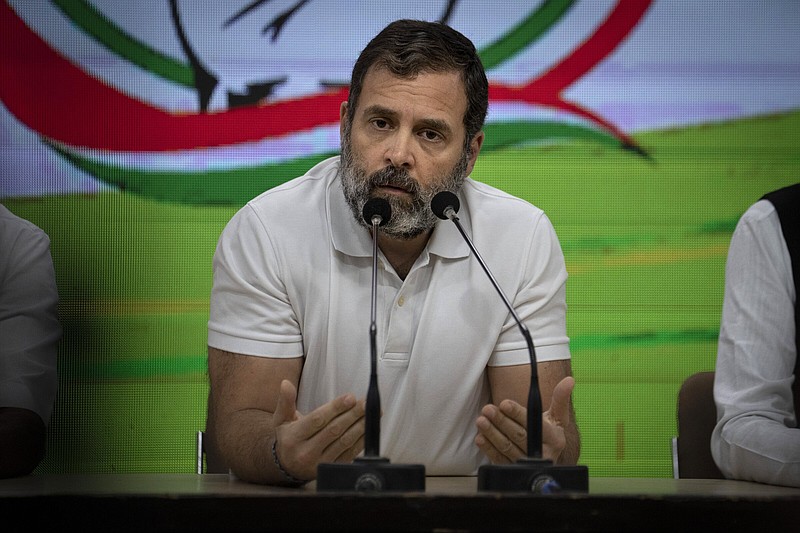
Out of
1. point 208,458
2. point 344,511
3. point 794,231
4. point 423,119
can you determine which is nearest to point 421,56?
point 423,119

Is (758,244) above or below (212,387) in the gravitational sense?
above

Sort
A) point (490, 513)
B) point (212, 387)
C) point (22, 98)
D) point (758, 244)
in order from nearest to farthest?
point (490, 513), point (212, 387), point (758, 244), point (22, 98)

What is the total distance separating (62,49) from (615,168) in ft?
5.05

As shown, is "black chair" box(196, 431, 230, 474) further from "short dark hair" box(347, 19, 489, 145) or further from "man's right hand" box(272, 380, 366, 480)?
"short dark hair" box(347, 19, 489, 145)

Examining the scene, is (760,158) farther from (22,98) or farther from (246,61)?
(22,98)

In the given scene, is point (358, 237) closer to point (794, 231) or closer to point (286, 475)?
point (286, 475)

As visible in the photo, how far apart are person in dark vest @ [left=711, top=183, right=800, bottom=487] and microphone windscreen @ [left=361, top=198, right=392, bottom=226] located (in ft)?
2.53

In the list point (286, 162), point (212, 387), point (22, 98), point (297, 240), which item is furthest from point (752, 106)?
point (22, 98)

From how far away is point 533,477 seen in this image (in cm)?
126

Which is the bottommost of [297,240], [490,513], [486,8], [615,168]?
[490,513]

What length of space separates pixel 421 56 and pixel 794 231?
2.79 feet

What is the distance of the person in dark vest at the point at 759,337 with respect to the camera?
1.90m

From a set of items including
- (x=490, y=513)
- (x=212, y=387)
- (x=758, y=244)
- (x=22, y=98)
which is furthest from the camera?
(x=22, y=98)

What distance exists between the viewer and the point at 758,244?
6.91 feet
